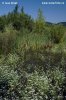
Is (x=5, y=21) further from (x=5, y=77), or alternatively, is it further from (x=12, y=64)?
(x=5, y=77)

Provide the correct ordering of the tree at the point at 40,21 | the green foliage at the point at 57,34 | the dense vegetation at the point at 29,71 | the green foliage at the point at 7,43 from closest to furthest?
the dense vegetation at the point at 29,71 < the green foliage at the point at 7,43 < the green foliage at the point at 57,34 < the tree at the point at 40,21

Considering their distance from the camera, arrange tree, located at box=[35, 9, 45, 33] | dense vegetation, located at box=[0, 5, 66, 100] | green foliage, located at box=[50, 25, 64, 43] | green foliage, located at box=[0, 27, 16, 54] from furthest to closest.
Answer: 1. tree, located at box=[35, 9, 45, 33]
2. green foliage, located at box=[50, 25, 64, 43]
3. green foliage, located at box=[0, 27, 16, 54]
4. dense vegetation, located at box=[0, 5, 66, 100]

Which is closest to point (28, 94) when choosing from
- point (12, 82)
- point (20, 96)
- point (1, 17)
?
point (20, 96)

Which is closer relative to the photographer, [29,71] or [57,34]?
[29,71]

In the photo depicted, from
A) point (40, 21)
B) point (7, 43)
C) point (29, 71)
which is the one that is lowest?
point (40, 21)

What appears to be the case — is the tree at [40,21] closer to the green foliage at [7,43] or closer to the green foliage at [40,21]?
the green foliage at [40,21]

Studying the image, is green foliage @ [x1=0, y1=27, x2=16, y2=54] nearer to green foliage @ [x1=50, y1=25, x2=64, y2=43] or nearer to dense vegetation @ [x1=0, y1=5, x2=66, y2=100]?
dense vegetation @ [x1=0, y1=5, x2=66, y2=100]

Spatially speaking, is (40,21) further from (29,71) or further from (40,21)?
(29,71)

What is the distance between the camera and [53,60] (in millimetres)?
11883

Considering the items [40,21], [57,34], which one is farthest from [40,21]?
[57,34]

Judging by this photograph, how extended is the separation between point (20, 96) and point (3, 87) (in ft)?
2.15

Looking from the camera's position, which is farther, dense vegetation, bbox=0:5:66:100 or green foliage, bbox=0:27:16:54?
green foliage, bbox=0:27:16:54

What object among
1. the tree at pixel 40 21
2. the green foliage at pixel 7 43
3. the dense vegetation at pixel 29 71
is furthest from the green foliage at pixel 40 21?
the green foliage at pixel 7 43

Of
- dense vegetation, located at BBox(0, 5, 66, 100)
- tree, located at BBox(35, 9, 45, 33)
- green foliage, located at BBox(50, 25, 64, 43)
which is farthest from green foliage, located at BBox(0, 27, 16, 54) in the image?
tree, located at BBox(35, 9, 45, 33)
